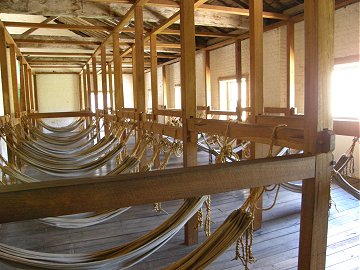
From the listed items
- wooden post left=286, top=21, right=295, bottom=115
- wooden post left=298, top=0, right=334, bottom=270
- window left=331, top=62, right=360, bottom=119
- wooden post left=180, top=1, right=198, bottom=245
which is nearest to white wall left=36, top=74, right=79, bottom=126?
wooden post left=286, top=21, right=295, bottom=115

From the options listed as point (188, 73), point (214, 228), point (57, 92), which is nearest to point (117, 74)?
point (188, 73)

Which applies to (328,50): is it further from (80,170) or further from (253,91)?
(80,170)

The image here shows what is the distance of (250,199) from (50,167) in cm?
243

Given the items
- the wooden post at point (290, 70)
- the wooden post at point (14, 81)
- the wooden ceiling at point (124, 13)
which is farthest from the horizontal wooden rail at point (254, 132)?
the wooden post at point (14, 81)

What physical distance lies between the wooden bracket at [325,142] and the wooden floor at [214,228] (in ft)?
4.57

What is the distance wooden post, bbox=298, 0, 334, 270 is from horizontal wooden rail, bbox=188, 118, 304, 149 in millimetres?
88

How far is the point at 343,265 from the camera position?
207 centimetres

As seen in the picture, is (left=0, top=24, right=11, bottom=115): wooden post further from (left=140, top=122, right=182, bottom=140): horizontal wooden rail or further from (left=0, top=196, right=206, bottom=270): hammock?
(left=0, top=196, right=206, bottom=270): hammock

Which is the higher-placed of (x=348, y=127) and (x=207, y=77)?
(x=207, y=77)

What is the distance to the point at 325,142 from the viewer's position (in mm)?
961

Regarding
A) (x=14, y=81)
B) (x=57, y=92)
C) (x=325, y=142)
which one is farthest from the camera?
(x=57, y=92)

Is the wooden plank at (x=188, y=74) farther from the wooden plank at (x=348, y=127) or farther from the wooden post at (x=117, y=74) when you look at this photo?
the wooden post at (x=117, y=74)

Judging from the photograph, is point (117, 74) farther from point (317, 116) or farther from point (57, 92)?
point (57, 92)

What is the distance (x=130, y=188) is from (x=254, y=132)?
76 centimetres
